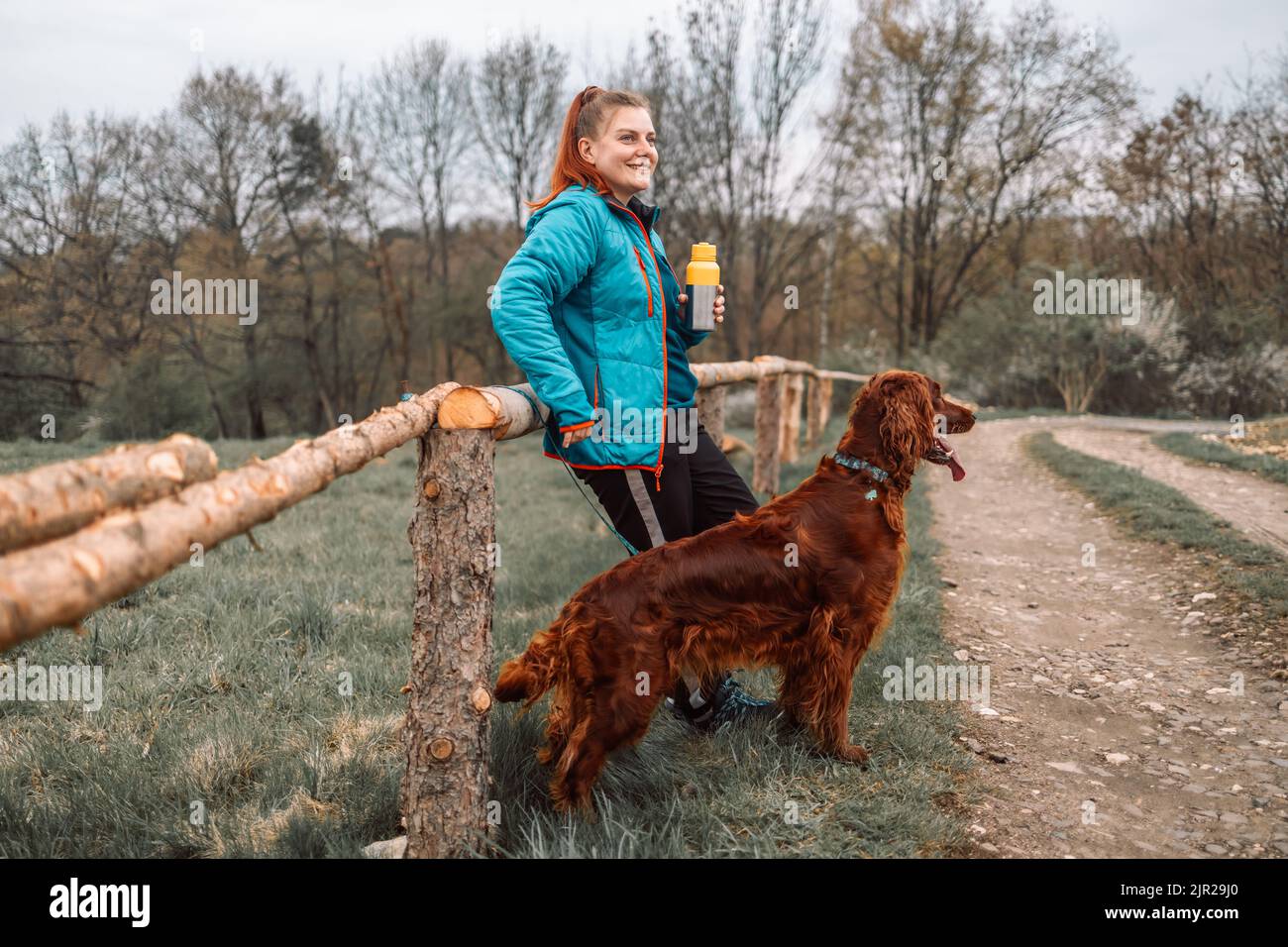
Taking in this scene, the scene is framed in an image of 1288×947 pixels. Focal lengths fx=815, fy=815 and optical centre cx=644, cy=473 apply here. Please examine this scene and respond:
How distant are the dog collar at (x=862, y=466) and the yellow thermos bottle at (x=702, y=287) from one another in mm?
640

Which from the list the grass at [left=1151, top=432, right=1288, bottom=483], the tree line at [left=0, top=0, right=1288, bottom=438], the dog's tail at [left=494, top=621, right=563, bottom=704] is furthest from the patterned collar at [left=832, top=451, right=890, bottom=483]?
the tree line at [left=0, top=0, right=1288, bottom=438]

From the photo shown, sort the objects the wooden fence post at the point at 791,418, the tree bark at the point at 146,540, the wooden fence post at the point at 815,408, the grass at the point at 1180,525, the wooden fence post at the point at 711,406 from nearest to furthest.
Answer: the tree bark at the point at 146,540 < the grass at the point at 1180,525 < the wooden fence post at the point at 711,406 < the wooden fence post at the point at 791,418 < the wooden fence post at the point at 815,408

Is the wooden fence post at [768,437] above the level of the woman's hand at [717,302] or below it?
below

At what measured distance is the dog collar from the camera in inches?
110

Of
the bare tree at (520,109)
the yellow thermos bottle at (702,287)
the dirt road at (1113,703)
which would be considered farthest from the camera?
the bare tree at (520,109)

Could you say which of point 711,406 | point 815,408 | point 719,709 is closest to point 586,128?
point 719,709

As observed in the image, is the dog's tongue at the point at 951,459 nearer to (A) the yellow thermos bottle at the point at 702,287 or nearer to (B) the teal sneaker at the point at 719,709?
(A) the yellow thermos bottle at the point at 702,287

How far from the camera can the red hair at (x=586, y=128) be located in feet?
8.73

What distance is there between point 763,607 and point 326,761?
58.0 inches

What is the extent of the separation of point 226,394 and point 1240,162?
2670 cm

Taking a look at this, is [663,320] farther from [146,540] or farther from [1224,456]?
[1224,456]

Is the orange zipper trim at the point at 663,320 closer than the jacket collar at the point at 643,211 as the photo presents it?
Yes

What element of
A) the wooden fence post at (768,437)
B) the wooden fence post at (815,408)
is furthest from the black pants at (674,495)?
the wooden fence post at (815,408)
